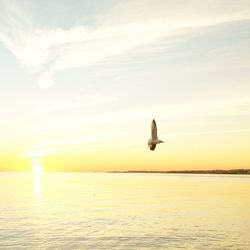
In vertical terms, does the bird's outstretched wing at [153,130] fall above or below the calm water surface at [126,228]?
above

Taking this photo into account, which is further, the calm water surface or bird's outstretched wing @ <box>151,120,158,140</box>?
the calm water surface

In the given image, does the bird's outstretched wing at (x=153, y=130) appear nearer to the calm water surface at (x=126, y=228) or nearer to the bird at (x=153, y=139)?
the bird at (x=153, y=139)

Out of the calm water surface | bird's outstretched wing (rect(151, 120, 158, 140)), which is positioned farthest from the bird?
the calm water surface

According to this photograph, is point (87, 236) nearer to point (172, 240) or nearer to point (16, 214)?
point (172, 240)

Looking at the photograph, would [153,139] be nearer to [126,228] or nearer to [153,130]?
[153,130]

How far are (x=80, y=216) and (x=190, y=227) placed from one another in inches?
877

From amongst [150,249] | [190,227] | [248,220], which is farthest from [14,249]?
[248,220]

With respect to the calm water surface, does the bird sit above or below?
above

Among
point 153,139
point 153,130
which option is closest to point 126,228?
point 153,139

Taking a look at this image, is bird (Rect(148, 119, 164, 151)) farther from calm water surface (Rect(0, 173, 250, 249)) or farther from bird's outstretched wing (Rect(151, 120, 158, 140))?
calm water surface (Rect(0, 173, 250, 249))

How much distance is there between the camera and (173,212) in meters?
79.5

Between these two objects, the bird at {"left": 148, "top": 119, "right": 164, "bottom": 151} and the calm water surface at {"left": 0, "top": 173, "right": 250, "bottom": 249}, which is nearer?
the bird at {"left": 148, "top": 119, "right": 164, "bottom": 151}

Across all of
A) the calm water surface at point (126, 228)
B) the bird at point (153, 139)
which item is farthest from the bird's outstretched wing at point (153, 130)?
the calm water surface at point (126, 228)

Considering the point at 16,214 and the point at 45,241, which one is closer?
the point at 45,241
